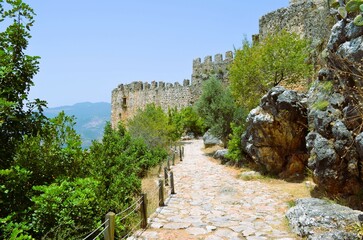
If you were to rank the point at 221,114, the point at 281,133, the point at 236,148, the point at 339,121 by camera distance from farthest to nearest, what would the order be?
1. the point at 221,114
2. the point at 236,148
3. the point at 281,133
4. the point at 339,121

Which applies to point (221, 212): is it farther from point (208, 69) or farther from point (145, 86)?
point (145, 86)

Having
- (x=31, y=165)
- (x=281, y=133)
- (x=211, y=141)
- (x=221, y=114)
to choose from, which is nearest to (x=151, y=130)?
(x=211, y=141)

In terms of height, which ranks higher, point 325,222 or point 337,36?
point 337,36

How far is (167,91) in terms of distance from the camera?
111 feet

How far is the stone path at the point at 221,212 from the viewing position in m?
6.28

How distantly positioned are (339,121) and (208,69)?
877 inches

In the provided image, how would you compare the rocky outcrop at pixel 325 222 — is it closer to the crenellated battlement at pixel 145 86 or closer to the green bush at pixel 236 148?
the green bush at pixel 236 148

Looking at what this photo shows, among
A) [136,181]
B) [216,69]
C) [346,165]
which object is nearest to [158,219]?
[136,181]

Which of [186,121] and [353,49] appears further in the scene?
[186,121]

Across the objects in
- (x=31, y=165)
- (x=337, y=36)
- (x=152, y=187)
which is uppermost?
(x=337, y=36)

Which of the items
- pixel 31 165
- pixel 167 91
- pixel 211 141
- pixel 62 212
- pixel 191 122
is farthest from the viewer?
pixel 167 91

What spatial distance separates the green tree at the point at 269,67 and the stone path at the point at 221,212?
541 centimetres

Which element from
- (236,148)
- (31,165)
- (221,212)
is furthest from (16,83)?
(236,148)

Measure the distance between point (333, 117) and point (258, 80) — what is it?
24.8ft
